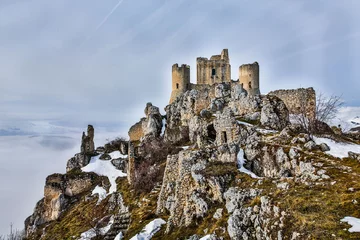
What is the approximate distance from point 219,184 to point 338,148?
8621mm

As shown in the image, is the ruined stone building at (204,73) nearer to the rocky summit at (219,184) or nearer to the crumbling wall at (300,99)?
the rocky summit at (219,184)

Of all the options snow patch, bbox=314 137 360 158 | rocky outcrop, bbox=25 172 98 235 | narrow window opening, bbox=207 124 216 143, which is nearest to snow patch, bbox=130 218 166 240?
narrow window opening, bbox=207 124 216 143

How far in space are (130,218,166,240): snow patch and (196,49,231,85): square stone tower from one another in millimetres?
35286

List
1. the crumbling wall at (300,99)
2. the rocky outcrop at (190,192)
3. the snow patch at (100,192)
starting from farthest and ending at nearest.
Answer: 1. the snow patch at (100,192)
2. the crumbling wall at (300,99)
3. the rocky outcrop at (190,192)

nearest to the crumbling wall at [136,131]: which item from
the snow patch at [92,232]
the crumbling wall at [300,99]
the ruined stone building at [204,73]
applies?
the ruined stone building at [204,73]

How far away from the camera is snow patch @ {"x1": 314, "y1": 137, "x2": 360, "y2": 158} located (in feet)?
74.5

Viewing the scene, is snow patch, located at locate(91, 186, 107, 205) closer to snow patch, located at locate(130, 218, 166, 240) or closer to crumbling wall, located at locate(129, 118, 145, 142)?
crumbling wall, located at locate(129, 118, 145, 142)

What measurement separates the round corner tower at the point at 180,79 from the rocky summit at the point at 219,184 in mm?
7087

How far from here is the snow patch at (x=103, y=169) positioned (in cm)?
4846

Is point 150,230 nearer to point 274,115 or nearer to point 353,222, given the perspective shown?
point 353,222

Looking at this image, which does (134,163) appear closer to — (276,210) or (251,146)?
(251,146)

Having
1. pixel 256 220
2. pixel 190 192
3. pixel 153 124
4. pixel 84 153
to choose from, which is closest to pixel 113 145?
pixel 84 153

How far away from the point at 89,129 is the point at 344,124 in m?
40.6

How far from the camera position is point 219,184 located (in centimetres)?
2223
